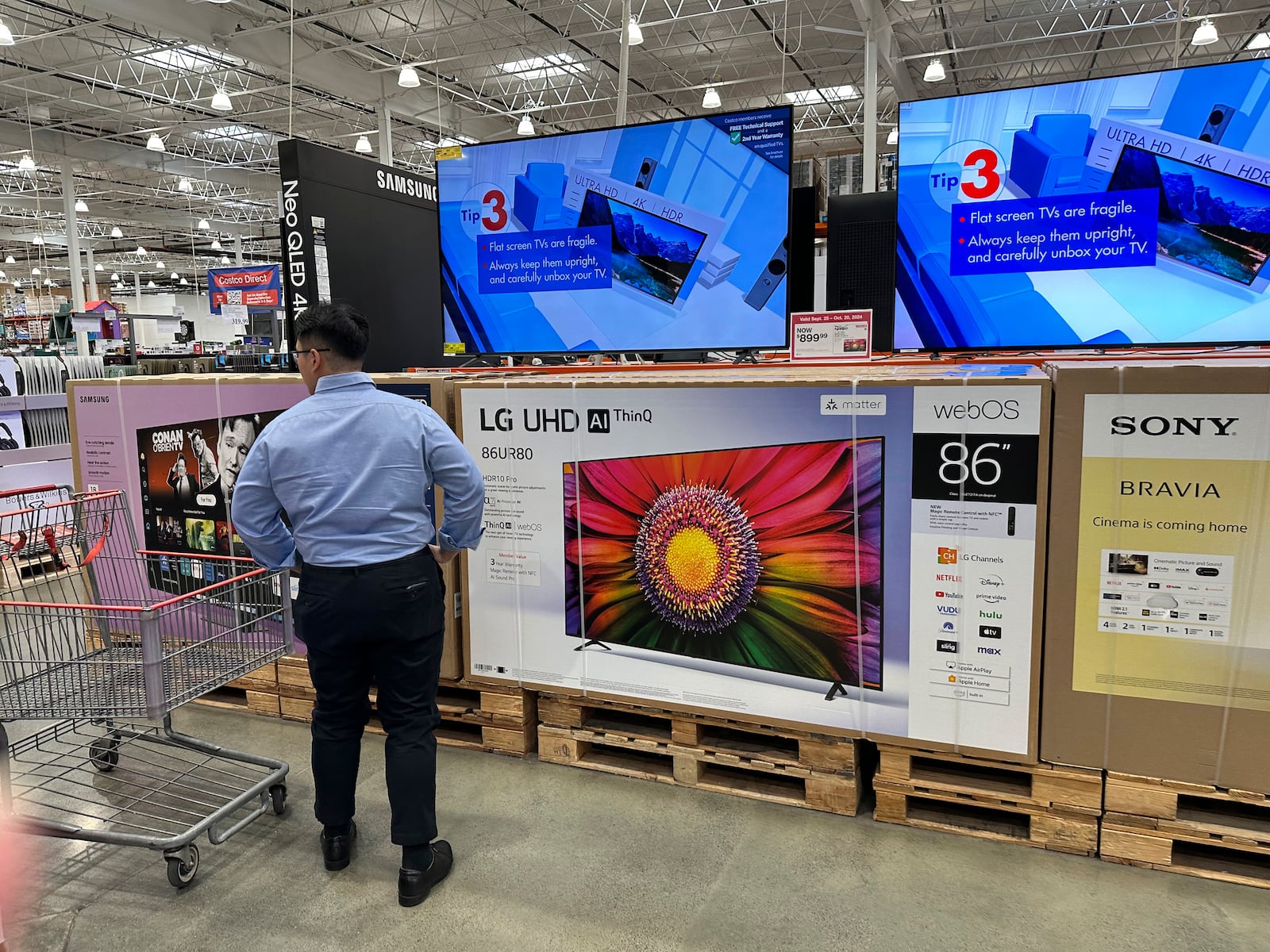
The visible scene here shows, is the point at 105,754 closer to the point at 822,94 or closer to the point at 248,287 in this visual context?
the point at 248,287

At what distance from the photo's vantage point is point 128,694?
112 inches

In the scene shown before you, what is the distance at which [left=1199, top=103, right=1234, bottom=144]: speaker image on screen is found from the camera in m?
3.07

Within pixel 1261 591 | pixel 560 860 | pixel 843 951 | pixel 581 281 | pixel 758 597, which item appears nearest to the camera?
pixel 843 951

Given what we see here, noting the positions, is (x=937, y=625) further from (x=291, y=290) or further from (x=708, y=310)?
(x=291, y=290)

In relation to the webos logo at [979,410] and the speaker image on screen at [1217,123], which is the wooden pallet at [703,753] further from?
the speaker image on screen at [1217,123]

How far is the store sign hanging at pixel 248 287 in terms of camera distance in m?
17.1

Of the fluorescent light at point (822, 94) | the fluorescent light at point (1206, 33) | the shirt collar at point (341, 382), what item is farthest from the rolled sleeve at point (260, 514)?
the fluorescent light at point (822, 94)

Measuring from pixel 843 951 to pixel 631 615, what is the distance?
1.41m

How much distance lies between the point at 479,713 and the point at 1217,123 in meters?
3.71

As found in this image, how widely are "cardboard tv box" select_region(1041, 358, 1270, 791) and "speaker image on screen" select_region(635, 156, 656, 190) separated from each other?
1.90m

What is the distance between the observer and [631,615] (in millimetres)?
3410

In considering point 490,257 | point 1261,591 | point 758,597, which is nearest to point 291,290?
point 490,257

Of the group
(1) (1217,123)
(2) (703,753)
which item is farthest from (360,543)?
(1) (1217,123)

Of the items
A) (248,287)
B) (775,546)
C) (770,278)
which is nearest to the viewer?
(775,546)
